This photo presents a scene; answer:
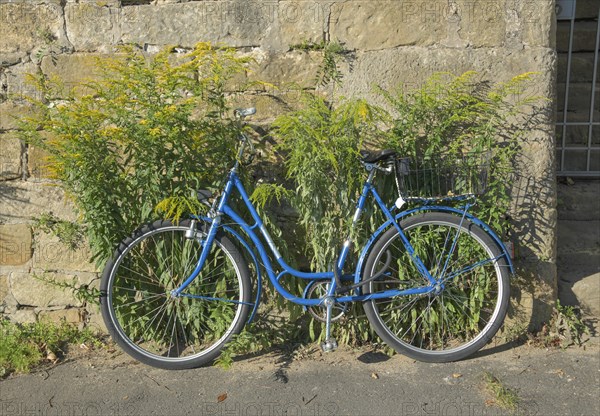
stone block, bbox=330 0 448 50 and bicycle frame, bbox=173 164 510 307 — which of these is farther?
stone block, bbox=330 0 448 50

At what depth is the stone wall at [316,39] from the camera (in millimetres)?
4020

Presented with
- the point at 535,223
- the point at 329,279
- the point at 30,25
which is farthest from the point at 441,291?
the point at 30,25

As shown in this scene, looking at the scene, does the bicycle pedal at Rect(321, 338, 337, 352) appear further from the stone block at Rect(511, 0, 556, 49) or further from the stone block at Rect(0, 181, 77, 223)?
the stone block at Rect(511, 0, 556, 49)

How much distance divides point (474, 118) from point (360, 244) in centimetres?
103

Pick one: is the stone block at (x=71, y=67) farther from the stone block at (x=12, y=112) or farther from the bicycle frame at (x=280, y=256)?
the bicycle frame at (x=280, y=256)

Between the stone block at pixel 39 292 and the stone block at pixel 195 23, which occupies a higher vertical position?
the stone block at pixel 195 23

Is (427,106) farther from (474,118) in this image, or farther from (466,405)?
(466,405)

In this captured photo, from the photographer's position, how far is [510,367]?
3.91m

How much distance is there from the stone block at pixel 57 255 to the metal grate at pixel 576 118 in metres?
3.52

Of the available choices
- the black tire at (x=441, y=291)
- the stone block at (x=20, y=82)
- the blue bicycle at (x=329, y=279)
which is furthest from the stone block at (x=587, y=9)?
the stone block at (x=20, y=82)

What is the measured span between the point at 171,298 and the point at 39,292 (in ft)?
3.19

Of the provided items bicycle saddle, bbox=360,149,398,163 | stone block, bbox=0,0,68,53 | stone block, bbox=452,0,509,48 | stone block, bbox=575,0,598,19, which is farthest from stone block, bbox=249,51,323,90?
stone block, bbox=575,0,598,19

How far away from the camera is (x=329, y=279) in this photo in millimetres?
3912

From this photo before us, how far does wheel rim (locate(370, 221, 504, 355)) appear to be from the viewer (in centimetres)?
397
